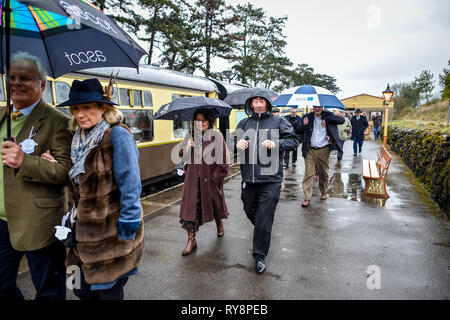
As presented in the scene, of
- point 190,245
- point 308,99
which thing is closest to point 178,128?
point 308,99

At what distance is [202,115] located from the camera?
3873 mm

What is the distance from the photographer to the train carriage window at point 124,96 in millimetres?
6113

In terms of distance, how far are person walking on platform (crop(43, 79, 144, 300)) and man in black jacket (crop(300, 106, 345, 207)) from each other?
14.4ft

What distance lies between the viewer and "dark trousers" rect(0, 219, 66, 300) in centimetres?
211

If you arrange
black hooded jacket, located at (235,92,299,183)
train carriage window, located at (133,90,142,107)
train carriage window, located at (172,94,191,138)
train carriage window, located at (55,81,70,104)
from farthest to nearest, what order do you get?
train carriage window, located at (172,94,191,138) → train carriage window, located at (133,90,142,107) → train carriage window, located at (55,81,70,104) → black hooded jacket, located at (235,92,299,183)

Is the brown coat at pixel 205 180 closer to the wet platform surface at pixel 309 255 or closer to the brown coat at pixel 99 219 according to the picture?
the wet platform surface at pixel 309 255

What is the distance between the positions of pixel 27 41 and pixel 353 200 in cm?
593

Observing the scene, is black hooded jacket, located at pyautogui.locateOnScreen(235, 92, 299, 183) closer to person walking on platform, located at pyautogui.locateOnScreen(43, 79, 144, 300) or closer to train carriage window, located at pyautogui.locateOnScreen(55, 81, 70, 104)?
person walking on platform, located at pyautogui.locateOnScreen(43, 79, 144, 300)

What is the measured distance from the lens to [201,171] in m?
3.83

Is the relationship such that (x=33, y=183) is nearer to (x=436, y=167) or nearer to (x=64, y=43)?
(x=64, y=43)

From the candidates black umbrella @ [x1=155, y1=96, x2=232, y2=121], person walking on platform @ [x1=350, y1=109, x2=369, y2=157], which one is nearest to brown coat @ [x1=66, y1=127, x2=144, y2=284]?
black umbrella @ [x1=155, y1=96, x2=232, y2=121]

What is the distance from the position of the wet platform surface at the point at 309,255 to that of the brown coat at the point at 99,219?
45.6 inches

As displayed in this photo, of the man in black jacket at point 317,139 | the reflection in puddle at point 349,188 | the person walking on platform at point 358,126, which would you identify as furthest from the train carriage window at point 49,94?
the person walking on platform at point 358,126
